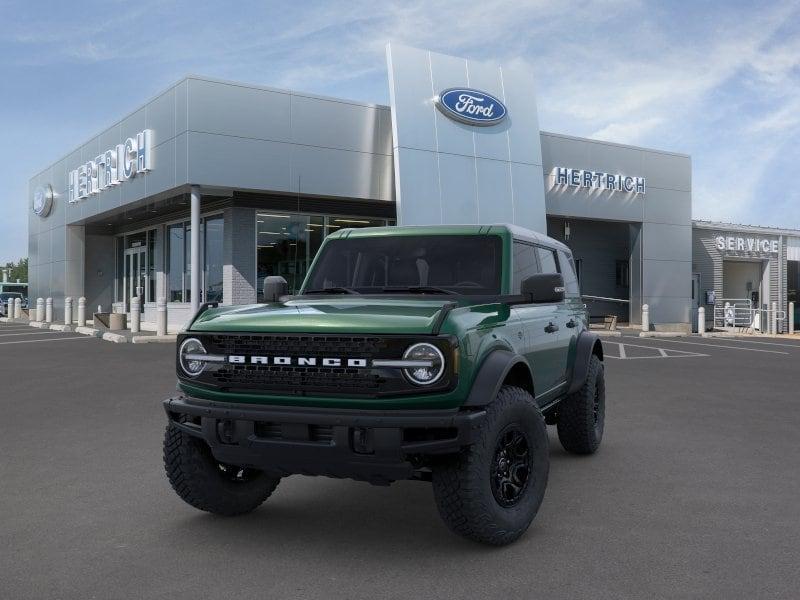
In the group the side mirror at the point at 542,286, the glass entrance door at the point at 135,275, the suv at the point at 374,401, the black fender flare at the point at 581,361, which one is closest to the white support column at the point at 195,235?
the glass entrance door at the point at 135,275

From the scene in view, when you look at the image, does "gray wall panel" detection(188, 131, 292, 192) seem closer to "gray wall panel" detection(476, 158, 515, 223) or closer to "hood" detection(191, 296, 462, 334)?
"gray wall panel" detection(476, 158, 515, 223)

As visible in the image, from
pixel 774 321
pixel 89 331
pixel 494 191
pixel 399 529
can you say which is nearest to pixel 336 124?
pixel 494 191

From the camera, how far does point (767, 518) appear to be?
181 inches

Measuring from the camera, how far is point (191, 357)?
4.15 meters

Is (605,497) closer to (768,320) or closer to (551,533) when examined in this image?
(551,533)

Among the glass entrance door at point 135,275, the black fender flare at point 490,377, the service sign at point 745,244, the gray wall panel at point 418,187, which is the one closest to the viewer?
the black fender flare at point 490,377

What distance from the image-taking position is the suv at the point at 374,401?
3652 mm

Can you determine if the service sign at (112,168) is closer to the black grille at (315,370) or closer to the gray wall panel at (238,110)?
the gray wall panel at (238,110)

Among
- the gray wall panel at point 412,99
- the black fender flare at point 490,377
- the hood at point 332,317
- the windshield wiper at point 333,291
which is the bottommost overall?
the black fender flare at point 490,377

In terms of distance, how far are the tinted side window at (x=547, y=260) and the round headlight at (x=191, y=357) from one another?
9.16ft

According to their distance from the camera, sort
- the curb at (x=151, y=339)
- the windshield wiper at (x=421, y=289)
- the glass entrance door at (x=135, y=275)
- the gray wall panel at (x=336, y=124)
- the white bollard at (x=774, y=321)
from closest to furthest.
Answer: the windshield wiper at (x=421, y=289) → the curb at (x=151, y=339) → the gray wall panel at (x=336, y=124) → the glass entrance door at (x=135, y=275) → the white bollard at (x=774, y=321)

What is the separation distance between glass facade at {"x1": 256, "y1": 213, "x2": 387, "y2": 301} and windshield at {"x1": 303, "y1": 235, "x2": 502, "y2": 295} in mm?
16756

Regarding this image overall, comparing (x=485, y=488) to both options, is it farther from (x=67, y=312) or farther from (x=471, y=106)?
(x=67, y=312)

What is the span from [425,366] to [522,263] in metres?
1.93
